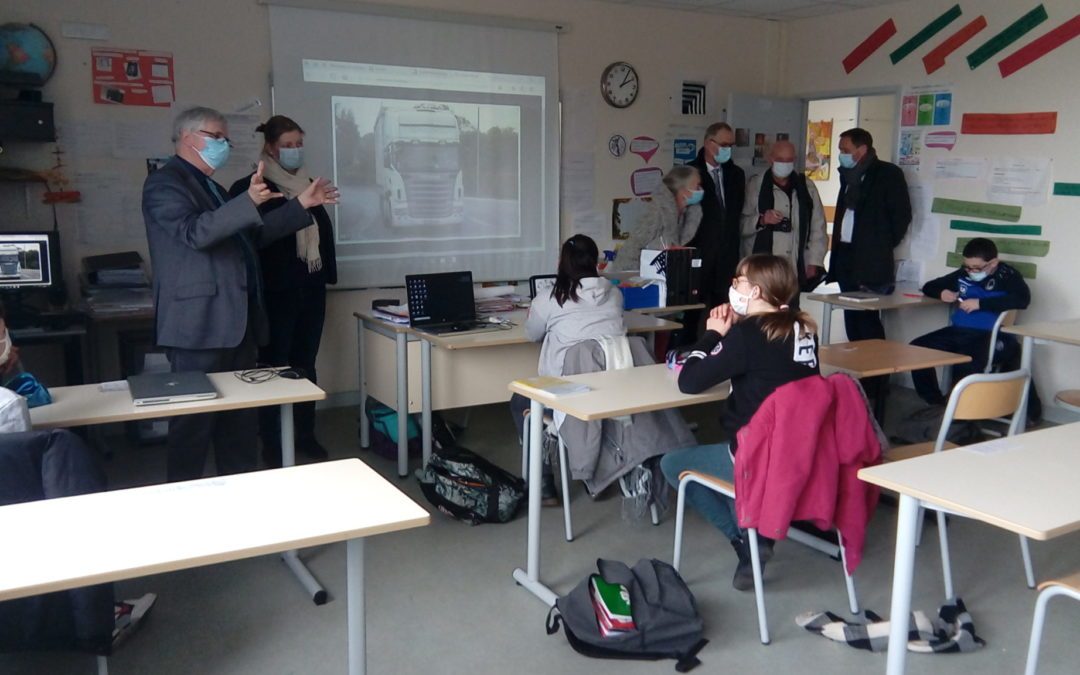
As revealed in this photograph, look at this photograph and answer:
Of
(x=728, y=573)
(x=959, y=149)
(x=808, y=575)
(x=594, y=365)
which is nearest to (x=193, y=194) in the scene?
(x=594, y=365)

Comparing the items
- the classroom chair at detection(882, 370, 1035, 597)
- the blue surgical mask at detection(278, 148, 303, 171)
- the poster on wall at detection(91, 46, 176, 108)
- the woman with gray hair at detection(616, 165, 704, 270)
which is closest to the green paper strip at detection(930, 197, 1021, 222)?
the woman with gray hair at detection(616, 165, 704, 270)

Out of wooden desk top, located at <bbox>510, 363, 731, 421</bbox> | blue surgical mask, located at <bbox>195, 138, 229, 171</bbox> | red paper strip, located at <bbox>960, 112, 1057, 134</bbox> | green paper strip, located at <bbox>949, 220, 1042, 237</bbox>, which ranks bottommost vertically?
wooden desk top, located at <bbox>510, 363, 731, 421</bbox>

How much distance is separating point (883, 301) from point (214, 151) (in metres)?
3.92

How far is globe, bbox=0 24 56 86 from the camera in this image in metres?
4.38

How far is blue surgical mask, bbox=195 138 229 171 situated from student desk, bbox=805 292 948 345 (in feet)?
11.6

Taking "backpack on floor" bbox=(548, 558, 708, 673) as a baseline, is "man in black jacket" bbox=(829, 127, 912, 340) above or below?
above

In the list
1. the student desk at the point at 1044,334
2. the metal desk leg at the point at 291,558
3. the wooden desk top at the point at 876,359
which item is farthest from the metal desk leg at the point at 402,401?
the student desk at the point at 1044,334

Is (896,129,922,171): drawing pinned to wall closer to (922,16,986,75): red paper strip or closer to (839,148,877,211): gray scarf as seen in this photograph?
(839,148,877,211): gray scarf

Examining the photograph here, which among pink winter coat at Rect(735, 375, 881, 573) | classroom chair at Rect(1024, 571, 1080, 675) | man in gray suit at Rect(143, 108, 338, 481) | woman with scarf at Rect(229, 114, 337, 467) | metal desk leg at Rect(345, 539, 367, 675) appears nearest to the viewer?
metal desk leg at Rect(345, 539, 367, 675)

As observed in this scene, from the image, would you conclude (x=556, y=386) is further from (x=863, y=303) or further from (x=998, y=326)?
(x=863, y=303)

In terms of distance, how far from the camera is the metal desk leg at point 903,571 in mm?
2053

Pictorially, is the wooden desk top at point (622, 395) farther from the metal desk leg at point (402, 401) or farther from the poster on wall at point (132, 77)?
the poster on wall at point (132, 77)

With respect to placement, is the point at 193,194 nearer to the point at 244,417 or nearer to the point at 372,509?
the point at 244,417

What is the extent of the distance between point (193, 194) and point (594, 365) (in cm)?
159
